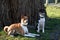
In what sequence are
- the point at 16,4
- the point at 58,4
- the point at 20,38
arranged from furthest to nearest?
the point at 58,4
the point at 16,4
the point at 20,38

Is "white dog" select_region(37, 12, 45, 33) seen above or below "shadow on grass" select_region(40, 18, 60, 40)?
above

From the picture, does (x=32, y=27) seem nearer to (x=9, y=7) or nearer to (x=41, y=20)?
(x=41, y=20)

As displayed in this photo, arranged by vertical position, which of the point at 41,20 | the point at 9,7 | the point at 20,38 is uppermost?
the point at 9,7

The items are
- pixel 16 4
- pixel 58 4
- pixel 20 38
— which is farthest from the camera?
pixel 58 4

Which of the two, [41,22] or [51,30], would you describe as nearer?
[41,22]

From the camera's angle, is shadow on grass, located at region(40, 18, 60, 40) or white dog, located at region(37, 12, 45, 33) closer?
shadow on grass, located at region(40, 18, 60, 40)

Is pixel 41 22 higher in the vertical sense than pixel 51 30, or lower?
higher

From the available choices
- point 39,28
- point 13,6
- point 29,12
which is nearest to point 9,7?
point 13,6

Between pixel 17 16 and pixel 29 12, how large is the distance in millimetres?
514

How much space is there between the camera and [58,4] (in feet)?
49.5

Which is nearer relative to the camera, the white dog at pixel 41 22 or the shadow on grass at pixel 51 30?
the shadow on grass at pixel 51 30

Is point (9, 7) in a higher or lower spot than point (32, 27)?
higher

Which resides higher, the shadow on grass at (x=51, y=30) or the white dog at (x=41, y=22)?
the white dog at (x=41, y=22)

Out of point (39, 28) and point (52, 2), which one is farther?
point (52, 2)
